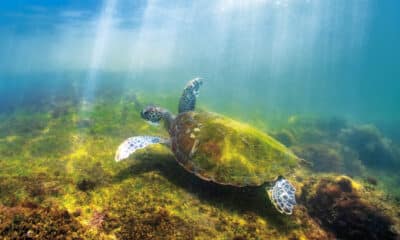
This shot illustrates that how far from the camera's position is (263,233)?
12.2 ft

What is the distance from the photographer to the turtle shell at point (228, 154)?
4071mm

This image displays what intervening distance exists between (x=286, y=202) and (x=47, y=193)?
4279 mm

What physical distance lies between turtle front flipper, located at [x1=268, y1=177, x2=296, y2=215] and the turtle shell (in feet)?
0.61

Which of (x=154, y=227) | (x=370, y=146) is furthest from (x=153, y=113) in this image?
(x=370, y=146)

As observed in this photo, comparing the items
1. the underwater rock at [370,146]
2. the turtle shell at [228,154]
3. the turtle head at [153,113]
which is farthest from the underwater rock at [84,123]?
the underwater rock at [370,146]

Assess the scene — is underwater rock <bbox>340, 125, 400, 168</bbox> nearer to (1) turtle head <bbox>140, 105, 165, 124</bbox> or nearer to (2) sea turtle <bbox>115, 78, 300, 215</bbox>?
(2) sea turtle <bbox>115, 78, 300, 215</bbox>

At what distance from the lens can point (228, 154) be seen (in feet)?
14.1

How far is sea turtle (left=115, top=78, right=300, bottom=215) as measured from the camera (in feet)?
13.2

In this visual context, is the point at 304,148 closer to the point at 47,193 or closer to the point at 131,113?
the point at 131,113

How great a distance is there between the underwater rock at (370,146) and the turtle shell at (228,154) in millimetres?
14567

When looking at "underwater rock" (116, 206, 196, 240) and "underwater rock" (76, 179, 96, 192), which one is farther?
"underwater rock" (76, 179, 96, 192)

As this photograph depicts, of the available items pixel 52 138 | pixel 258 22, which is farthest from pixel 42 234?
pixel 258 22

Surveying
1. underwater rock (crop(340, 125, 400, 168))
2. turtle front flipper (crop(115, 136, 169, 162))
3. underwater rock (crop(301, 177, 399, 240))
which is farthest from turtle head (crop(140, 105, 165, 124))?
underwater rock (crop(340, 125, 400, 168))

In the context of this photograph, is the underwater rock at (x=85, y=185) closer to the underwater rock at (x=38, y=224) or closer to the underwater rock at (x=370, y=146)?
the underwater rock at (x=38, y=224)
